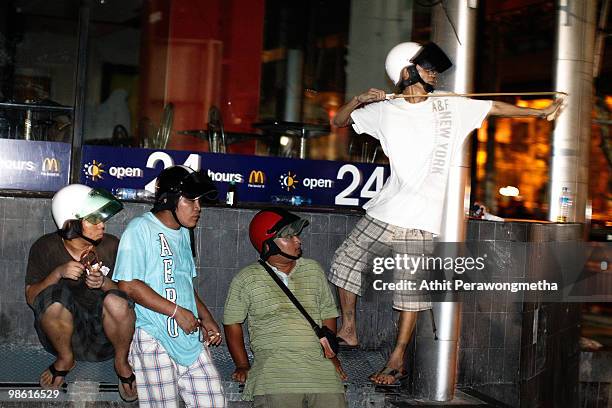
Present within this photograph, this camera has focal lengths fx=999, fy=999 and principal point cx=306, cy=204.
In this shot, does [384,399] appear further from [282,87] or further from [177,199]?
[282,87]

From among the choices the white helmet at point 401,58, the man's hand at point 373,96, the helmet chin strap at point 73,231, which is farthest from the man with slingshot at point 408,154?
the helmet chin strap at point 73,231

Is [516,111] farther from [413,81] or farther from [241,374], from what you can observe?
[241,374]

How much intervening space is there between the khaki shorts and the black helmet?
5.07 ft

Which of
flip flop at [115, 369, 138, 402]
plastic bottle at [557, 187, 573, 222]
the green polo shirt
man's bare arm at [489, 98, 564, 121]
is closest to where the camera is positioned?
the green polo shirt

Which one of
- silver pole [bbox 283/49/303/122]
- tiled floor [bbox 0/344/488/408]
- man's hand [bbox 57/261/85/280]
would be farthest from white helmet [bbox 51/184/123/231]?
silver pole [bbox 283/49/303/122]

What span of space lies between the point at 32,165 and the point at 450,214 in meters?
3.45

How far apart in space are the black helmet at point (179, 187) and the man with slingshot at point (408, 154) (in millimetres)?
1483

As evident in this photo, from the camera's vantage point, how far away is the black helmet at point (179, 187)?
5.62m

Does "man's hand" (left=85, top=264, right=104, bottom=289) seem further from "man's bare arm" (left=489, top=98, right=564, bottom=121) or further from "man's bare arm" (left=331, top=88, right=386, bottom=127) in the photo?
"man's bare arm" (left=489, top=98, right=564, bottom=121)

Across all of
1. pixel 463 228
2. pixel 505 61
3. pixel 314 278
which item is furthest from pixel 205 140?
pixel 505 61

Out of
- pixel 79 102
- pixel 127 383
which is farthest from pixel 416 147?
pixel 79 102

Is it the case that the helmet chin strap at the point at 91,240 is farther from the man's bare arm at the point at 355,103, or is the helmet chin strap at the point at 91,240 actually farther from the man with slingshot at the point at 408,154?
the man's bare arm at the point at 355,103

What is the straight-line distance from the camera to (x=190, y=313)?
545 centimetres

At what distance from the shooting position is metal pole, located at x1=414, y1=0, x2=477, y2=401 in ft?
23.8
